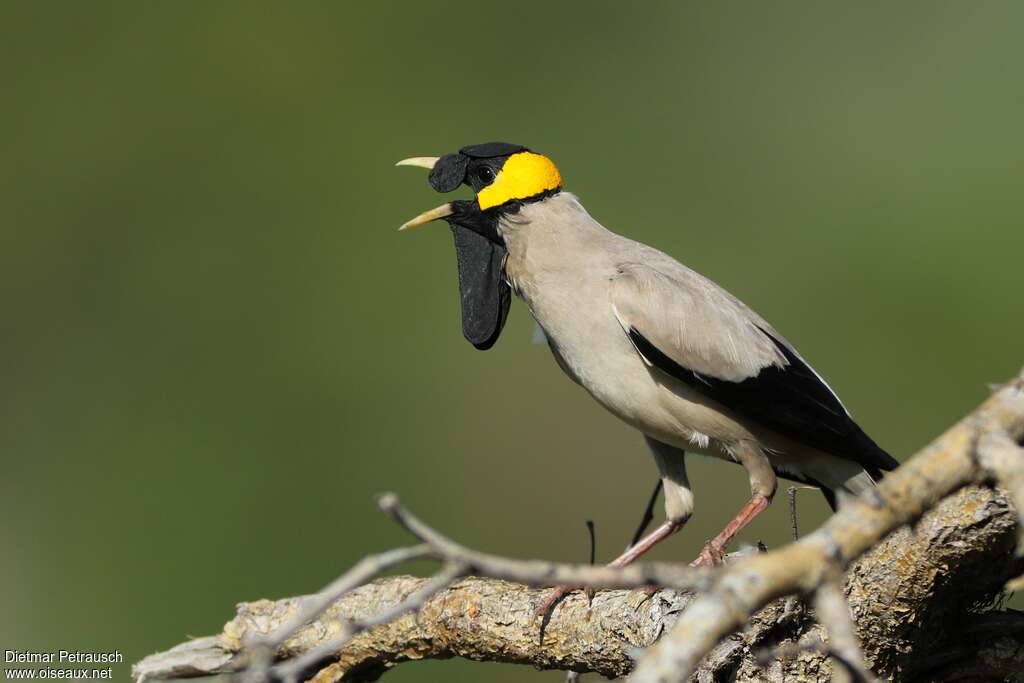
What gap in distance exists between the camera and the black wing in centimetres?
398

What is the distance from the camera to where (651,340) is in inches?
155

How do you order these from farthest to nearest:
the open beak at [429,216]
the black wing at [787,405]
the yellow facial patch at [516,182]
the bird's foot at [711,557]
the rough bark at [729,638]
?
the yellow facial patch at [516,182] → the open beak at [429,216] → the black wing at [787,405] → the bird's foot at [711,557] → the rough bark at [729,638]

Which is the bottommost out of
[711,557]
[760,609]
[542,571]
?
[760,609]

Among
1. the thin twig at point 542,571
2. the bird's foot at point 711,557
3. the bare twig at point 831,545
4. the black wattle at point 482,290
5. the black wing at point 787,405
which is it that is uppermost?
the black wattle at point 482,290

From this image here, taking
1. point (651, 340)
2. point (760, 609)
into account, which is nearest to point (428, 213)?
point (651, 340)

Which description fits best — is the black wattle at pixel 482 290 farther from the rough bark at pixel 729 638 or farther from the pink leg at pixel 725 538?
the pink leg at pixel 725 538

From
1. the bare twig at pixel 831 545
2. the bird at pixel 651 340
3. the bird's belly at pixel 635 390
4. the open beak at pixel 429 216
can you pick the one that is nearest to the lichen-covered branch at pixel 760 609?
the bare twig at pixel 831 545

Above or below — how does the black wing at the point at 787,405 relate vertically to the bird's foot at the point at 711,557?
above

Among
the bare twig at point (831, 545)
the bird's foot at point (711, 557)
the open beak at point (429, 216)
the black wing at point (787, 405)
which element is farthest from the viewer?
the open beak at point (429, 216)

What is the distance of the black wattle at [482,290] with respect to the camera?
4410mm

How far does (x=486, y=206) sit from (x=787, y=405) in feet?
4.10

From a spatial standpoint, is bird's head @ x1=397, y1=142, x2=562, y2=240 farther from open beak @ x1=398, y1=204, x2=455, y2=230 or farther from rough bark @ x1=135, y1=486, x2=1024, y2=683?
rough bark @ x1=135, y1=486, x2=1024, y2=683

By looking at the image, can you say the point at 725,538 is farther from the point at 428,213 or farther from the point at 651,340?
the point at 428,213

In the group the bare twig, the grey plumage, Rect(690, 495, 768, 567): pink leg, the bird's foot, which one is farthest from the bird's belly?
the bare twig
